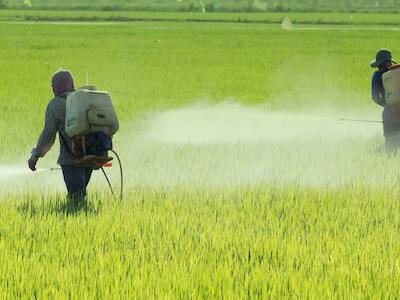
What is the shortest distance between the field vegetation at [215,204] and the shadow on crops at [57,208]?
0.02m

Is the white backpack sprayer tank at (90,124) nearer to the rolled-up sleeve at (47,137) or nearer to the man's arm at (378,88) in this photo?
the rolled-up sleeve at (47,137)

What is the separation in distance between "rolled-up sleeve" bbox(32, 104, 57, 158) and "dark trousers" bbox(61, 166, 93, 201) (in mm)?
225

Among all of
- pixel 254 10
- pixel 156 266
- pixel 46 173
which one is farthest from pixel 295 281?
pixel 254 10

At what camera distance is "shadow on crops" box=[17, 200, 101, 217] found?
5.75 metres

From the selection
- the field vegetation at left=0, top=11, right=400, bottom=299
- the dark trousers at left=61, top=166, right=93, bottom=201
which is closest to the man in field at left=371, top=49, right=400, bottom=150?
the field vegetation at left=0, top=11, right=400, bottom=299

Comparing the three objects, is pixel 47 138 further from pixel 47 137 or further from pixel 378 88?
pixel 378 88

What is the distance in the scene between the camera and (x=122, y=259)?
4.65m

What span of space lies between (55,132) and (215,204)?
115 cm

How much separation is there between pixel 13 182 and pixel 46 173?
0.67 metres

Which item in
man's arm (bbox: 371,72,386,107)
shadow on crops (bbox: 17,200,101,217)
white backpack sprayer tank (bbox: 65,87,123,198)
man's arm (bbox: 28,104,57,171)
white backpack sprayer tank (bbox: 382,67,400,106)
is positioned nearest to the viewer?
white backpack sprayer tank (bbox: 65,87,123,198)

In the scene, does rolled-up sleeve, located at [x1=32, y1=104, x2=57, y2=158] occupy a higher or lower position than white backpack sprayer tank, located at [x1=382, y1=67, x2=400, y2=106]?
lower

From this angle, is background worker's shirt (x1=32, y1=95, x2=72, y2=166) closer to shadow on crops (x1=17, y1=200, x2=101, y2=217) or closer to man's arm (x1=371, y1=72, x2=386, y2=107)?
shadow on crops (x1=17, y1=200, x2=101, y2=217)

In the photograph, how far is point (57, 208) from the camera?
600 centimetres

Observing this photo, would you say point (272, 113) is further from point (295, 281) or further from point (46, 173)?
point (295, 281)
